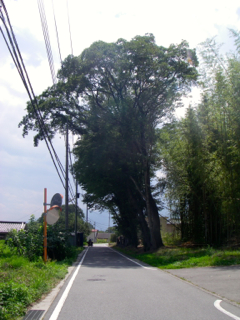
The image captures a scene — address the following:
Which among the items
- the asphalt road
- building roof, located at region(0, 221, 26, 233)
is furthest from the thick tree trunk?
the asphalt road

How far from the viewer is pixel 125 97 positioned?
27.0m

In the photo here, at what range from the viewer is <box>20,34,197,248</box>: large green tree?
Answer: 961 inches

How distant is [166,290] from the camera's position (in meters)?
9.00

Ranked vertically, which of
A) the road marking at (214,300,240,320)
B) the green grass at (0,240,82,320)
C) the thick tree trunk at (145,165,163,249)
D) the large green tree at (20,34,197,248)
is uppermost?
the large green tree at (20,34,197,248)

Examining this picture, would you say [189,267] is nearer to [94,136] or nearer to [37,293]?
[37,293]

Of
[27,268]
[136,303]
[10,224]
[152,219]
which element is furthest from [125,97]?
[136,303]

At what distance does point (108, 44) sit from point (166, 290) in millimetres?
19725

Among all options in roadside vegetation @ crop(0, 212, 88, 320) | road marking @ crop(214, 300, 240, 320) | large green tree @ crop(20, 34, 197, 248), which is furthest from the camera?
large green tree @ crop(20, 34, 197, 248)

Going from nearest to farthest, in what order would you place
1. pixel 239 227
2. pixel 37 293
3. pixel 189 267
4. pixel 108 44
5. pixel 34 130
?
pixel 37 293
pixel 189 267
pixel 239 227
pixel 108 44
pixel 34 130

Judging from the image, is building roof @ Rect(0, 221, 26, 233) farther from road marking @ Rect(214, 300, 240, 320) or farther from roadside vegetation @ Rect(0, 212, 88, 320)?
road marking @ Rect(214, 300, 240, 320)

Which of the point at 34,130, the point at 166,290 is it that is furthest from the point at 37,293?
the point at 34,130

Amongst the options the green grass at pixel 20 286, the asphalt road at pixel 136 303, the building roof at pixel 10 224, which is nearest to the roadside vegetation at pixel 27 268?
the green grass at pixel 20 286

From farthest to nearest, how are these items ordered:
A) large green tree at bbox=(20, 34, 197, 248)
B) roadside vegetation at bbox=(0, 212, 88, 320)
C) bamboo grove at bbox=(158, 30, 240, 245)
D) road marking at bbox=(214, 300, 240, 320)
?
1. large green tree at bbox=(20, 34, 197, 248)
2. bamboo grove at bbox=(158, 30, 240, 245)
3. roadside vegetation at bbox=(0, 212, 88, 320)
4. road marking at bbox=(214, 300, 240, 320)

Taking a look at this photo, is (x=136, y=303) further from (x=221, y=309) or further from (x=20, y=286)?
(x=20, y=286)
